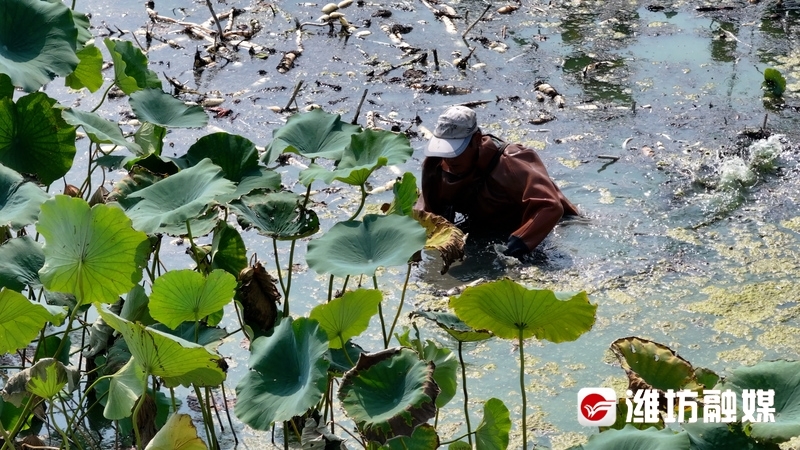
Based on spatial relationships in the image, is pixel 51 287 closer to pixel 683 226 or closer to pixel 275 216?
pixel 275 216

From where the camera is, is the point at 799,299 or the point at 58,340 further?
the point at 799,299

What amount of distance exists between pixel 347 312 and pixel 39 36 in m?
1.49

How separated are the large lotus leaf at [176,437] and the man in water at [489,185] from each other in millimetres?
2790

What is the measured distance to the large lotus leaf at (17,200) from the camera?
3.00 metres

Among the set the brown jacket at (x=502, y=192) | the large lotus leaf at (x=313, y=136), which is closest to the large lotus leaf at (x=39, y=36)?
the large lotus leaf at (x=313, y=136)

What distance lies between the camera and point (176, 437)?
2.54m

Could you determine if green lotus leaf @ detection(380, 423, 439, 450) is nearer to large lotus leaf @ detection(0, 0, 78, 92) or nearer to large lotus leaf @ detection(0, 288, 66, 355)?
large lotus leaf @ detection(0, 288, 66, 355)

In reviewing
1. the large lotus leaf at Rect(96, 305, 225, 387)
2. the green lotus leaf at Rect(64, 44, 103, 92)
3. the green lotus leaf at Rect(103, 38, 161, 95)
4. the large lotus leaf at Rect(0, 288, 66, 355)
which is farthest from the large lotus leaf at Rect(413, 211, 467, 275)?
the green lotus leaf at Rect(64, 44, 103, 92)

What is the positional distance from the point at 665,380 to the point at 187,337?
52.5 inches

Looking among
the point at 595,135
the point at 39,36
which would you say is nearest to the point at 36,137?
the point at 39,36

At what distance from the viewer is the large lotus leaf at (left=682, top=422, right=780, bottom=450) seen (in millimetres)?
2398

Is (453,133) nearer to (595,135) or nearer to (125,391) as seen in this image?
(595,135)

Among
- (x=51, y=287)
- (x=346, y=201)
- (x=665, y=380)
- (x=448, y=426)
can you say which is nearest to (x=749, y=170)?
(x=346, y=201)

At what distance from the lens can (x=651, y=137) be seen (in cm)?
661
